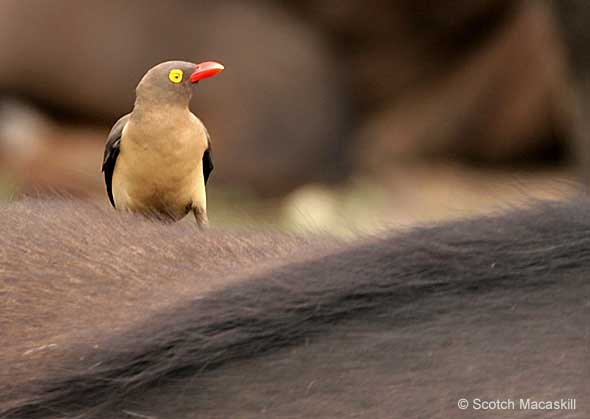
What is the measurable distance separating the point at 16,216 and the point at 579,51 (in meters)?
3.80

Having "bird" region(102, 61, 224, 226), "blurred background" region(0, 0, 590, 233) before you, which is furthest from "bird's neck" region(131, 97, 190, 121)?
"blurred background" region(0, 0, 590, 233)

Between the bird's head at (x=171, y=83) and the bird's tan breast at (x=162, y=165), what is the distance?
1.3 inches

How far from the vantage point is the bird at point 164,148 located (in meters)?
2.04

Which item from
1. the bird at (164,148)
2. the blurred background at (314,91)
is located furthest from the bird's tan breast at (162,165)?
the blurred background at (314,91)

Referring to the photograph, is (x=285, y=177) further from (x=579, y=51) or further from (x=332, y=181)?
(x=579, y=51)

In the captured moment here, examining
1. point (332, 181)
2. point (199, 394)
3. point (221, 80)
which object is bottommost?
point (332, 181)

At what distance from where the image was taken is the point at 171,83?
205 centimetres

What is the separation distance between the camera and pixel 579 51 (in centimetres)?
524

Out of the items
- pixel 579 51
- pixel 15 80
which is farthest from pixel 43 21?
pixel 579 51

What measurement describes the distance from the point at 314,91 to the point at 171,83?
5417 millimetres

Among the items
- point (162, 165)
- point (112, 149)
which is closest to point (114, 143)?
point (112, 149)

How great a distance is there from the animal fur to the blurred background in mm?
4997

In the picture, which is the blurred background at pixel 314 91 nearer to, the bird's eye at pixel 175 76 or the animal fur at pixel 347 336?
the bird's eye at pixel 175 76

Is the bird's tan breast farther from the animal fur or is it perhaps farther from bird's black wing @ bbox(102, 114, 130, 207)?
the animal fur
